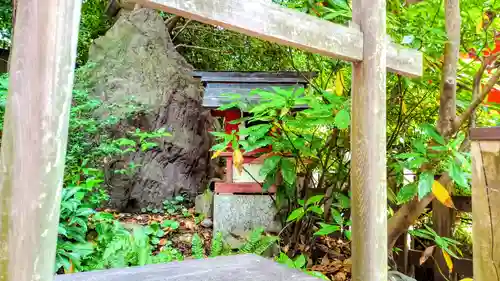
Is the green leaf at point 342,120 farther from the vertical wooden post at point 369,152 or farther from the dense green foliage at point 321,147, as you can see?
the vertical wooden post at point 369,152

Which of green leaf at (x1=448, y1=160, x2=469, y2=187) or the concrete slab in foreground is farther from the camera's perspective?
green leaf at (x1=448, y1=160, x2=469, y2=187)

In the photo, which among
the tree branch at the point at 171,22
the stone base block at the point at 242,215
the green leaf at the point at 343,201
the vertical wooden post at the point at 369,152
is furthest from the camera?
the tree branch at the point at 171,22

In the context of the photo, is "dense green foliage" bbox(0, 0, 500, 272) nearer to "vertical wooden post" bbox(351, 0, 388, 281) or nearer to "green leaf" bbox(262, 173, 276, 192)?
"green leaf" bbox(262, 173, 276, 192)

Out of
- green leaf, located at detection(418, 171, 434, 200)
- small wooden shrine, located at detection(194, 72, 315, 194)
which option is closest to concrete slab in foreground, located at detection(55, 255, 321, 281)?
green leaf, located at detection(418, 171, 434, 200)

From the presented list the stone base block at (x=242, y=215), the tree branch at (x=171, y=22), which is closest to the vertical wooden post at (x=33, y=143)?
the stone base block at (x=242, y=215)

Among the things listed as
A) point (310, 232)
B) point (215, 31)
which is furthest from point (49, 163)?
point (215, 31)

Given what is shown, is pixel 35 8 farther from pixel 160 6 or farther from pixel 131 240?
pixel 131 240

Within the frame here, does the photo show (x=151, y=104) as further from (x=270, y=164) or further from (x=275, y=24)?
(x=275, y=24)

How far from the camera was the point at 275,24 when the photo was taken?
1443mm

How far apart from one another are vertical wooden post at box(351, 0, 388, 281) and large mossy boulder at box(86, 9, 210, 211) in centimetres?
388

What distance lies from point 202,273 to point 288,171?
151 centimetres

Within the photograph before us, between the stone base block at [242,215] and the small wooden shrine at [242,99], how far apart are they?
93 millimetres

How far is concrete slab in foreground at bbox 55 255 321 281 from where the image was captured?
174 centimetres

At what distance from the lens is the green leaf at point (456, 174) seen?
2.01 m
